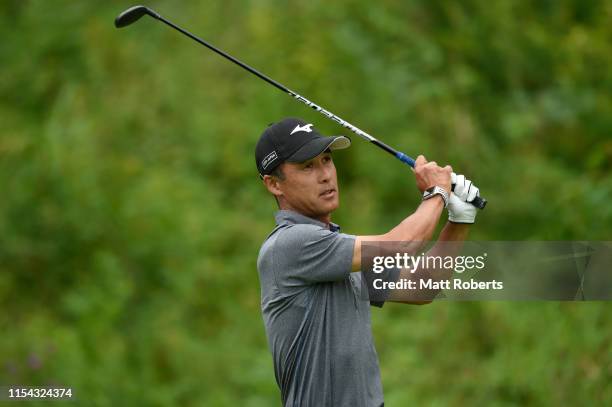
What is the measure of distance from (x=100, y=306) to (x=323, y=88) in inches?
134

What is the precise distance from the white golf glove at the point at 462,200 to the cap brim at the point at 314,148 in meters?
0.52

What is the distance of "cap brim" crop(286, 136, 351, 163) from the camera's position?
400 centimetres

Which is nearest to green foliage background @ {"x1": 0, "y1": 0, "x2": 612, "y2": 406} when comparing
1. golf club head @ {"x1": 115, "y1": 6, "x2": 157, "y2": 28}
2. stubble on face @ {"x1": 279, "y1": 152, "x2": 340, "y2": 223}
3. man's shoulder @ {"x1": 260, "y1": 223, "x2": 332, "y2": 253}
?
stubble on face @ {"x1": 279, "y1": 152, "x2": 340, "y2": 223}

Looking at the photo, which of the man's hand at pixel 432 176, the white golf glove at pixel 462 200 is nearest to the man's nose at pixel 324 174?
the man's hand at pixel 432 176

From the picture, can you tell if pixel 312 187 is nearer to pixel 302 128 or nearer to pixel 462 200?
pixel 302 128

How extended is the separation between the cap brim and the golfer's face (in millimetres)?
35

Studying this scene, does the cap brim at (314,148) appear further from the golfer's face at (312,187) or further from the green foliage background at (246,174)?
the green foliage background at (246,174)

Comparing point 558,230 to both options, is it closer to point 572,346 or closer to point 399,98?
point 572,346

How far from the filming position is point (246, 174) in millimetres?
10367

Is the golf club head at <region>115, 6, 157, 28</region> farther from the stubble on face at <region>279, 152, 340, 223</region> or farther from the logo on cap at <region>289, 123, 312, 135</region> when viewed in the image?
the stubble on face at <region>279, 152, 340, 223</region>

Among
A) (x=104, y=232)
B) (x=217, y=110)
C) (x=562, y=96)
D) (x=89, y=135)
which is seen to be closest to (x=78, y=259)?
(x=104, y=232)

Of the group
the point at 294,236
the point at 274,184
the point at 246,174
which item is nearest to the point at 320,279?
the point at 294,236

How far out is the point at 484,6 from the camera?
1028 centimetres

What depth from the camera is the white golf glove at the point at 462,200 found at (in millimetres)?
4020
